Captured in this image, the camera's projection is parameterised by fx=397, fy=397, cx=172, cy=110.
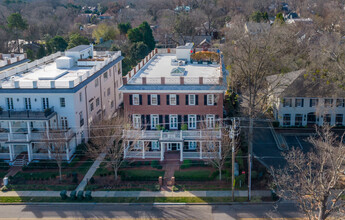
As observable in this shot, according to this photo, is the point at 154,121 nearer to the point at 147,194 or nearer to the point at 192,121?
the point at 192,121

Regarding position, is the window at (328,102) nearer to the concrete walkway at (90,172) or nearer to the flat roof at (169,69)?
the flat roof at (169,69)

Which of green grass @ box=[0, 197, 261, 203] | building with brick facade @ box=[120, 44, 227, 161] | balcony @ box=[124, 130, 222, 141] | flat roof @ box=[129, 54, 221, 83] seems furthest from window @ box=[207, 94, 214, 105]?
green grass @ box=[0, 197, 261, 203]

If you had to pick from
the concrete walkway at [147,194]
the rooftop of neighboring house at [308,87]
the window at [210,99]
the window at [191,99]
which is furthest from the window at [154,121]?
the rooftop of neighboring house at [308,87]

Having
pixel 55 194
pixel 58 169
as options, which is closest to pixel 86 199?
pixel 55 194

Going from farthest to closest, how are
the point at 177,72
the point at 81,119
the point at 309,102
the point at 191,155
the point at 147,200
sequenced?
the point at 309,102 < the point at 177,72 < the point at 81,119 < the point at 191,155 < the point at 147,200

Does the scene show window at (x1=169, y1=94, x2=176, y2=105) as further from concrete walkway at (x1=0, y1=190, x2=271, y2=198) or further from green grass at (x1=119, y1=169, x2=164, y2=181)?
concrete walkway at (x1=0, y1=190, x2=271, y2=198)

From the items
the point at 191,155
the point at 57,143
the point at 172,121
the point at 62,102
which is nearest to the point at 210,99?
the point at 172,121

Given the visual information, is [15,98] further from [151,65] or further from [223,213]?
[223,213]
